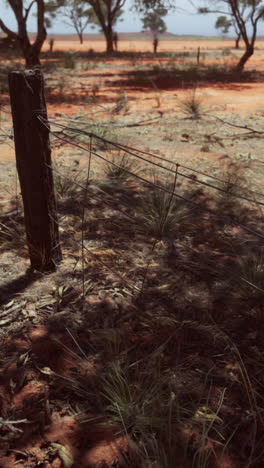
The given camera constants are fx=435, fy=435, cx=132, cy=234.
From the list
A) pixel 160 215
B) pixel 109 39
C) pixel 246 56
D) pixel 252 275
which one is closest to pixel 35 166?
pixel 160 215

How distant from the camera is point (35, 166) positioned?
2.60 metres

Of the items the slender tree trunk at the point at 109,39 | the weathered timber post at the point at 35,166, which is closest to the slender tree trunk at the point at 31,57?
the weathered timber post at the point at 35,166

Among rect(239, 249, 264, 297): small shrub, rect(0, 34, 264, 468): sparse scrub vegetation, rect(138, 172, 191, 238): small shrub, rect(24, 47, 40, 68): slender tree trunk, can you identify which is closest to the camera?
rect(0, 34, 264, 468): sparse scrub vegetation

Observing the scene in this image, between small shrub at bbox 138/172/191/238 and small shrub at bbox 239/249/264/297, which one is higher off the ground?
small shrub at bbox 138/172/191/238

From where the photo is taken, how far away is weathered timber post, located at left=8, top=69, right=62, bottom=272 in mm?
2393

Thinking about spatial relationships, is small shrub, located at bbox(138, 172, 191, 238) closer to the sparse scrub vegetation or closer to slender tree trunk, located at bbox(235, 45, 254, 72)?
the sparse scrub vegetation

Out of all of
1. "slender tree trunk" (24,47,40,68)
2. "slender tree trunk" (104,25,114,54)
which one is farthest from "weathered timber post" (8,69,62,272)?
"slender tree trunk" (104,25,114,54)

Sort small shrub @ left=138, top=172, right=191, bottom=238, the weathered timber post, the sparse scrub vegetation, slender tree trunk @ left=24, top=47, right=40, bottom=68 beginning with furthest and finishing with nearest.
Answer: slender tree trunk @ left=24, top=47, right=40, bottom=68, small shrub @ left=138, top=172, right=191, bottom=238, the weathered timber post, the sparse scrub vegetation

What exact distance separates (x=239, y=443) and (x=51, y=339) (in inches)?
44.3

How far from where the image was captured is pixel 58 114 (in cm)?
818

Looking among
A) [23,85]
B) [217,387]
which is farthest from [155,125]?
[217,387]

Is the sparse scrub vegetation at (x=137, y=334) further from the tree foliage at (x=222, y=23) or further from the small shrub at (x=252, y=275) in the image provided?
the tree foliage at (x=222, y=23)

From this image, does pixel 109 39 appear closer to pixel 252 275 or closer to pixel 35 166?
pixel 35 166

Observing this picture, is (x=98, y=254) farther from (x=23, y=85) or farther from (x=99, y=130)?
(x=99, y=130)
